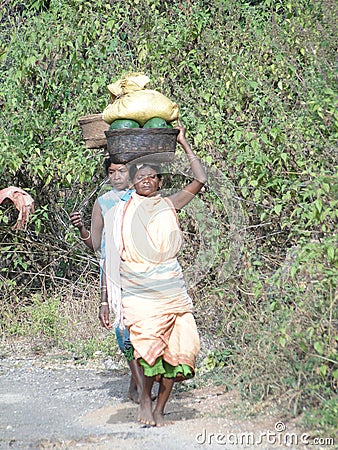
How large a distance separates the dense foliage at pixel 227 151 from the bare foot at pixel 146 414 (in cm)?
63

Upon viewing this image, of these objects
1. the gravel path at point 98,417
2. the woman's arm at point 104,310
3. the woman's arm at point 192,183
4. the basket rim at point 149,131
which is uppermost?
the basket rim at point 149,131

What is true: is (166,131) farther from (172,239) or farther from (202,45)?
(202,45)

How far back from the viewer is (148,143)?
5613mm

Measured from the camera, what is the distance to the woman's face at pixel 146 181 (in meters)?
5.50

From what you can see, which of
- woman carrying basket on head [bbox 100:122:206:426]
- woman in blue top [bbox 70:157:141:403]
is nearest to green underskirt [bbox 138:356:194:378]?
woman carrying basket on head [bbox 100:122:206:426]

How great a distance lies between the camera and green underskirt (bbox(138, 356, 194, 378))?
17.2 ft

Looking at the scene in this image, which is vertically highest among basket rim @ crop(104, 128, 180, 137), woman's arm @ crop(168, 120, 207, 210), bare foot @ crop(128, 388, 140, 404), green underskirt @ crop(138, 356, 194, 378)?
basket rim @ crop(104, 128, 180, 137)

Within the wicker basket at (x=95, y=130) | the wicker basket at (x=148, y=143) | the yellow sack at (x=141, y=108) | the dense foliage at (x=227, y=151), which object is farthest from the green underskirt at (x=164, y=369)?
the wicker basket at (x=95, y=130)

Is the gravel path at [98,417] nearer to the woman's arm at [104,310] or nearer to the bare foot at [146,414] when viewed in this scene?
the bare foot at [146,414]

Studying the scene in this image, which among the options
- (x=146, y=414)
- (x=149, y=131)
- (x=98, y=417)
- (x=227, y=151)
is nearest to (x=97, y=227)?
(x=149, y=131)

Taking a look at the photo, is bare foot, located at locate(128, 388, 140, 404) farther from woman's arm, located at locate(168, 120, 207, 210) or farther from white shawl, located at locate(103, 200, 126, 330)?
woman's arm, located at locate(168, 120, 207, 210)

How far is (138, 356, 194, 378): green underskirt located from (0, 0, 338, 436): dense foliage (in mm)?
441

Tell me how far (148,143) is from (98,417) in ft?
5.92

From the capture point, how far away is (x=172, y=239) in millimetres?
5488
